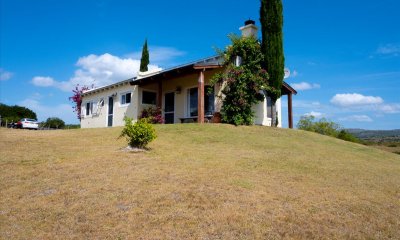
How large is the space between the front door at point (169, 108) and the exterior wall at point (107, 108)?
1962 millimetres

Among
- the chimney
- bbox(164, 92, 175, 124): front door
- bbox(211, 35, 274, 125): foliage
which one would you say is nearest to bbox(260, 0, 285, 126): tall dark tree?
bbox(211, 35, 274, 125): foliage

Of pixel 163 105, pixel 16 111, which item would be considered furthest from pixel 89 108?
pixel 16 111

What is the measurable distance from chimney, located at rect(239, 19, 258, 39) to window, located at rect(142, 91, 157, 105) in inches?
295

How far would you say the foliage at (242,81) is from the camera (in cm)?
1720

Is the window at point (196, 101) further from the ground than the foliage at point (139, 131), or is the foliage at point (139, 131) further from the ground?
the window at point (196, 101)

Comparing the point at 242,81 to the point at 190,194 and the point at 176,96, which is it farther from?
the point at 190,194

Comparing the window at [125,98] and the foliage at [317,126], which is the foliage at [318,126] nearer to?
the foliage at [317,126]

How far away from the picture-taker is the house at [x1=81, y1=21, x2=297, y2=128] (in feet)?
58.9

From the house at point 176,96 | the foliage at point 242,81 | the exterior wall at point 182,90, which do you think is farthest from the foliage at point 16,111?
the foliage at point 242,81

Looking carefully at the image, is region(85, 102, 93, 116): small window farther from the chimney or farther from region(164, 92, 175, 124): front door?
the chimney

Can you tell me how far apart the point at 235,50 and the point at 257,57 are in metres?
1.34

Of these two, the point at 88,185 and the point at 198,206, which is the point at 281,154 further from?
the point at 88,185

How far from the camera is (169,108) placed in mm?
21188

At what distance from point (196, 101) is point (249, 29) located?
550 cm
